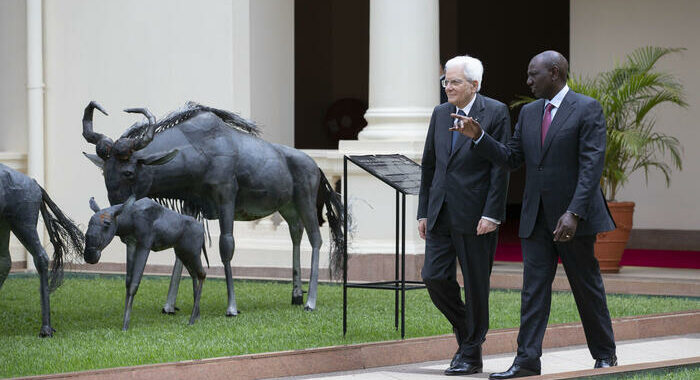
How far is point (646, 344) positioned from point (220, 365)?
3.52 meters

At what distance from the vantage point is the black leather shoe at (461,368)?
780cm

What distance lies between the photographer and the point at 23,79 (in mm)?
16141

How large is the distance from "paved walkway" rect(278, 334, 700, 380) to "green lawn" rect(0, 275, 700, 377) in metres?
0.72

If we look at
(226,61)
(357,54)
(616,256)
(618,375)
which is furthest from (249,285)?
(357,54)

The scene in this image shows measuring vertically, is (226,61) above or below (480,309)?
above

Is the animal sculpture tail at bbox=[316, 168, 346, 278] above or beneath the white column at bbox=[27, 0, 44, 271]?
beneath

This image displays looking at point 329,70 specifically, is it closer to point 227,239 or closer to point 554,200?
point 227,239

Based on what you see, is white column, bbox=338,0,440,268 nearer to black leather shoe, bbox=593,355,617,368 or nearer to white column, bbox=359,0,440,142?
white column, bbox=359,0,440,142

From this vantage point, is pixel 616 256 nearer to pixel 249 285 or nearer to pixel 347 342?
pixel 249 285

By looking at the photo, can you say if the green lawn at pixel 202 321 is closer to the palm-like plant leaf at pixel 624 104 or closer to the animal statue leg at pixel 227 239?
the animal statue leg at pixel 227 239

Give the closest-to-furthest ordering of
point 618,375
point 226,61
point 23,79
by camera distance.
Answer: point 618,375, point 226,61, point 23,79

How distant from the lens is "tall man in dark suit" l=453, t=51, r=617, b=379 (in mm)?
7301

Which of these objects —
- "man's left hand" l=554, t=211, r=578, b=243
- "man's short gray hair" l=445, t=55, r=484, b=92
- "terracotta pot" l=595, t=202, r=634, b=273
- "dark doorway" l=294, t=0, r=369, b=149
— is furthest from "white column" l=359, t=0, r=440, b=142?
"dark doorway" l=294, t=0, r=369, b=149

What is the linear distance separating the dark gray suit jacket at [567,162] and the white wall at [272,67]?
7757mm
